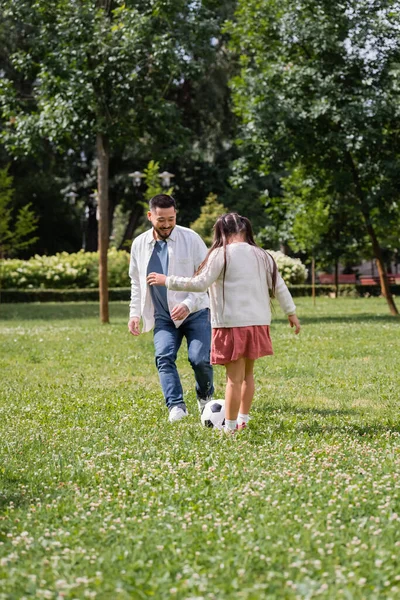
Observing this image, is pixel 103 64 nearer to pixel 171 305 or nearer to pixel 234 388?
pixel 171 305

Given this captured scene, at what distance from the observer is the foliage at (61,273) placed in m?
38.1

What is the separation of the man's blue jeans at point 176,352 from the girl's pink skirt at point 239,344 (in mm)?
766

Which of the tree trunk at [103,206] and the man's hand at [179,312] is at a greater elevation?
the tree trunk at [103,206]

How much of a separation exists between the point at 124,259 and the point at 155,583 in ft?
116

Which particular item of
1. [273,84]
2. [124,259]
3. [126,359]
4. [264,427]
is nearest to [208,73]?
[124,259]

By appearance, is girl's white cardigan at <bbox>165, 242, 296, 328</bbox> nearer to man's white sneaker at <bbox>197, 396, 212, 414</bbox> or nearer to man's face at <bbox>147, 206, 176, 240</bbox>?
man's face at <bbox>147, 206, 176, 240</bbox>

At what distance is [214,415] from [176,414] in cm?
50

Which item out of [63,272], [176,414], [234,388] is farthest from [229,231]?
[63,272]

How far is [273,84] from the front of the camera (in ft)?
71.7

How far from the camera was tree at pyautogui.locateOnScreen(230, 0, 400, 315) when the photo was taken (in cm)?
2097

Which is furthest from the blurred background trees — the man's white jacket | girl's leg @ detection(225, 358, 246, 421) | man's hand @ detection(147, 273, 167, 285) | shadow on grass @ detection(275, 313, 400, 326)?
girl's leg @ detection(225, 358, 246, 421)

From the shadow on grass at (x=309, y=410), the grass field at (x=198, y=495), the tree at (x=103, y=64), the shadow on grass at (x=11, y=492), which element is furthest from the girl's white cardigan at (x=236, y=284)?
the tree at (x=103, y=64)

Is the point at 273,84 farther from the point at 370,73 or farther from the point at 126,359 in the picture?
the point at 126,359

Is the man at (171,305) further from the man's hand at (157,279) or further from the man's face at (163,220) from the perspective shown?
the man's hand at (157,279)
